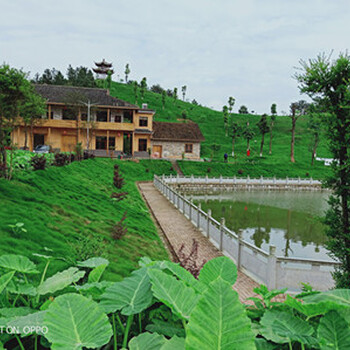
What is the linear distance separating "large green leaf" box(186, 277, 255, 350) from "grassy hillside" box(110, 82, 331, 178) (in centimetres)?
3479

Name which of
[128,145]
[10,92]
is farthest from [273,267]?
[128,145]

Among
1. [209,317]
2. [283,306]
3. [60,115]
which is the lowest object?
[283,306]

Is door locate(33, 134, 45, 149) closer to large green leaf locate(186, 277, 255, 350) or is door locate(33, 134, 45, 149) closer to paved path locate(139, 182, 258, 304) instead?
paved path locate(139, 182, 258, 304)

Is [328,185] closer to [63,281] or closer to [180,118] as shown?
[63,281]

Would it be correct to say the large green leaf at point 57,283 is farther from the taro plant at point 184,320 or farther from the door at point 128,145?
the door at point 128,145

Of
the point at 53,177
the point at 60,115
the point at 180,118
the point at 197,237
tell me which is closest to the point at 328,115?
the point at 197,237

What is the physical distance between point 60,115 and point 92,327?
3793 centimetres

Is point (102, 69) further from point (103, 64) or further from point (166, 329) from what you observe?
point (166, 329)

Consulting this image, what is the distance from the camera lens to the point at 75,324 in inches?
47.9

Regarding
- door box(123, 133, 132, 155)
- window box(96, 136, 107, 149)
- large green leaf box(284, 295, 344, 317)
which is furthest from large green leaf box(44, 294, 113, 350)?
door box(123, 133, 132, 155)

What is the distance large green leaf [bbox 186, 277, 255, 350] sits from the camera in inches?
37.4

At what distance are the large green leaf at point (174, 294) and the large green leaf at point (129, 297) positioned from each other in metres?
0.12

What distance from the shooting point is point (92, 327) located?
122 centimetres

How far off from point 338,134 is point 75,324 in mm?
5284
